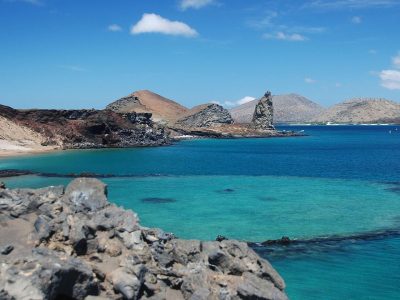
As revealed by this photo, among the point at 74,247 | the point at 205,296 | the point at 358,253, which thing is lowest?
the point at 358,253

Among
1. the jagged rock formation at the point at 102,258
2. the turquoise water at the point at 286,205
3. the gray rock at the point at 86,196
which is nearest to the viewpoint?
the jagged rock formation at the point at 102,258

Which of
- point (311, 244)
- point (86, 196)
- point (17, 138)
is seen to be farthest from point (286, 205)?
point (17, 138)

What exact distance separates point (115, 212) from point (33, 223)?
2.64 m

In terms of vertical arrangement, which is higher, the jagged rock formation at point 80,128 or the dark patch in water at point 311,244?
the jagged rock formation at point 80,128

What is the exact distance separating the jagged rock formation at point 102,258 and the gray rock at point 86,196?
4 cm


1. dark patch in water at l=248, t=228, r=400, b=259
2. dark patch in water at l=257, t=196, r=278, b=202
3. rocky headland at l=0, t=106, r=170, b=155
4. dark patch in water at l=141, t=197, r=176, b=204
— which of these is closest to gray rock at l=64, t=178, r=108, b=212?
dark patch in water at l=248, t=228, r=400, b=259

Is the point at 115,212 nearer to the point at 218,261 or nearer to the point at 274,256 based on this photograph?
the point at 218,261

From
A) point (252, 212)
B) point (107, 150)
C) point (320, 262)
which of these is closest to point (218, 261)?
point (320, 262)

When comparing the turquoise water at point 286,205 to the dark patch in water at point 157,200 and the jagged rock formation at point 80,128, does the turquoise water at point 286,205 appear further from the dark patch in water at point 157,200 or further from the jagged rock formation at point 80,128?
the jagged rock formation at point 80,128

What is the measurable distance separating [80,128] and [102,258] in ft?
342

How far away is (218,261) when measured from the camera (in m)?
15.1

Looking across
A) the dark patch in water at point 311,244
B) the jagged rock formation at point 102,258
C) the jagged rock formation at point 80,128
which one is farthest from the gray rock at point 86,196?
the jagged rock formation at point 80,128

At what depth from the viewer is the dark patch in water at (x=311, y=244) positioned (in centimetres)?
2636

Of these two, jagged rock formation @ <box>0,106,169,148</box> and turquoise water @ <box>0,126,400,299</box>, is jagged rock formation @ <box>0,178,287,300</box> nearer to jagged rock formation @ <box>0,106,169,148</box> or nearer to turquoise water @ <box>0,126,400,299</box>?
turquoise water @ <box>0,126,400,299</box>
